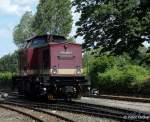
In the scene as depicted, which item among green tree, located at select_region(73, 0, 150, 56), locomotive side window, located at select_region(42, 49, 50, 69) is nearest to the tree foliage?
green tree, located at select_region(73, 0, 150, 56)

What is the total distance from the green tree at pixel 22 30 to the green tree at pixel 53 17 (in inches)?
1000

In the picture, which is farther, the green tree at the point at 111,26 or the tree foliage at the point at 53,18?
the tree foliage at the point at 53,18

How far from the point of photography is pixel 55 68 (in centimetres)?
2481

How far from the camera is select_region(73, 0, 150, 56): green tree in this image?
3412 centimetres

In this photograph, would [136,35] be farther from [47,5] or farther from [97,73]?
[47,5]

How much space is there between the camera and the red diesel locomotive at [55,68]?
24.5 meters

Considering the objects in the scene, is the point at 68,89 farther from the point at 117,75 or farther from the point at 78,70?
the point at 117,75

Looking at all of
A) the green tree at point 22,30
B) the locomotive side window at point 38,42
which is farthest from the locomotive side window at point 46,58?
the green tree at point 22,30

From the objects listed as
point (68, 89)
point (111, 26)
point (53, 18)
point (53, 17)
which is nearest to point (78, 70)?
point (68, 89)

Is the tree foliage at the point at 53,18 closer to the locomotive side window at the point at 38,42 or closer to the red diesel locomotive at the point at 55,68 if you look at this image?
the locomotive side window at the point at 38,42

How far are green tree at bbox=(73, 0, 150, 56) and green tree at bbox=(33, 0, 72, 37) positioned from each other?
2810 centimetres

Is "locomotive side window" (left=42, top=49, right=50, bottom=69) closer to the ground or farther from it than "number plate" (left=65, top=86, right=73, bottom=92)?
farther from it

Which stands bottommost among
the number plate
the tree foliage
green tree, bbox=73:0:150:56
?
the number plate

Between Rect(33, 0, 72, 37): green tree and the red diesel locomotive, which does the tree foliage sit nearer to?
Rect(33, 0, 72, 37): green tree
